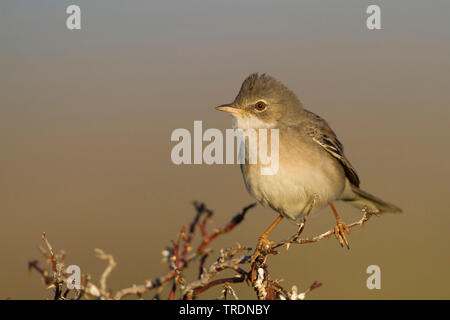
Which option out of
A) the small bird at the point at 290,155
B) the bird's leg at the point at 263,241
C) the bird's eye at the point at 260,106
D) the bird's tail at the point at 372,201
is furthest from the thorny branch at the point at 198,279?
the bird's tail at the point at 372,201

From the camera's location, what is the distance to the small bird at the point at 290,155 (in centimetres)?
421

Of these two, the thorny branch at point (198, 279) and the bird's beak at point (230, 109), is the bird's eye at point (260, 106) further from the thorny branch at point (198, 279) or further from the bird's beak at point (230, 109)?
the thorny branch at point (198, 279)

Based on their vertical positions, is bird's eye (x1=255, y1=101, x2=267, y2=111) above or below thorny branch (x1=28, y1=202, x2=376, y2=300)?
above

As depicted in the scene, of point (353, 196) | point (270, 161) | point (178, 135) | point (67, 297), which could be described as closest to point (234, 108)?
point (270, 161)

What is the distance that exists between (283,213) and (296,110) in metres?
1.02

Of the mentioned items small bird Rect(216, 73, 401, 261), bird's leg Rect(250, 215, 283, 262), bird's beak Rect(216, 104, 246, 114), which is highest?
bird's beak Rect(216, 104, 246, 114)

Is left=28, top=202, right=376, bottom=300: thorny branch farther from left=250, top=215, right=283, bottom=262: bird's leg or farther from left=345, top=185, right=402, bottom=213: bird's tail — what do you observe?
left=345, top=185, right=402, bottom=213: bird's tail

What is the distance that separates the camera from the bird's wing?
461 cm

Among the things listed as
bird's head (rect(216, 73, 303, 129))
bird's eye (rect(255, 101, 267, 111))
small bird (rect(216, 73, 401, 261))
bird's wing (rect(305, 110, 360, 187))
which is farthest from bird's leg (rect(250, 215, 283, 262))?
bird's eye (rect(255, 101, 267, 111))

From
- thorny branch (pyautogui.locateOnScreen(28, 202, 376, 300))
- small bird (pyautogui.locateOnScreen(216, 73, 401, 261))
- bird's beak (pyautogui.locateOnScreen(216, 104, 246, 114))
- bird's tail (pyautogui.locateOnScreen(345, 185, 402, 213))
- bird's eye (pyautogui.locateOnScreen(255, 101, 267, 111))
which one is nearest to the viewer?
thorny branch (pyautogui.locateOnScreen(28, 202, 376, 300))

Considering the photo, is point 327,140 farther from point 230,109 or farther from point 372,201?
point 372,201

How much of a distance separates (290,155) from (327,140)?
59 centimetres
